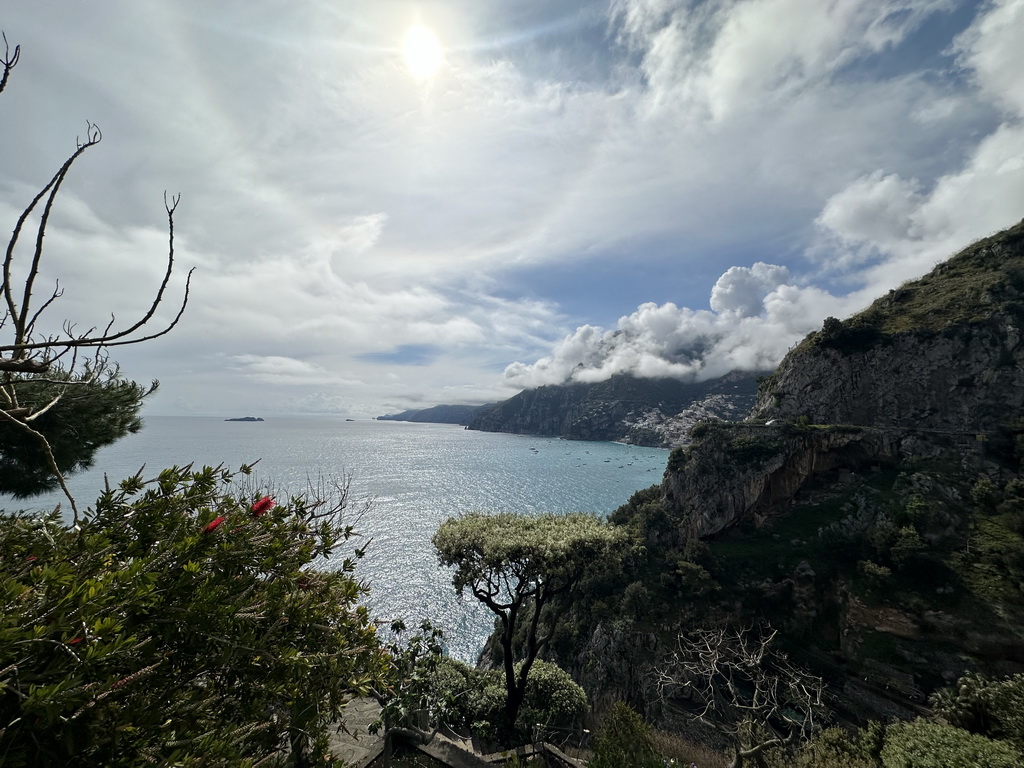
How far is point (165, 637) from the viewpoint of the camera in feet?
8.71

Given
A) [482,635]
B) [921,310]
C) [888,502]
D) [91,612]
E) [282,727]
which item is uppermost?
[921,310]

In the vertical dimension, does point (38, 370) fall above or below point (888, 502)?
above

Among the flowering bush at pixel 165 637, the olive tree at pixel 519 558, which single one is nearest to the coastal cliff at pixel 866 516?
the olive tree at pixel 519 558

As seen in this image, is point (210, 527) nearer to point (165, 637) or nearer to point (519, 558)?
point (165, 637)

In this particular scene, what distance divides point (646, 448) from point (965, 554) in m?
148

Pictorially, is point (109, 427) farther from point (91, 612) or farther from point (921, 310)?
point (921, 310)

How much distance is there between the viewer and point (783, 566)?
33062 millimetres

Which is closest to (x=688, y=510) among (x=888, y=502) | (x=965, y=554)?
(x=888, y=502)

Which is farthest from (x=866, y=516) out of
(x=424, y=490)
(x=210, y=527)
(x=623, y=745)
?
(x=424, y=490)

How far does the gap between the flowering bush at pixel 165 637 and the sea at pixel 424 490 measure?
29.3 inches

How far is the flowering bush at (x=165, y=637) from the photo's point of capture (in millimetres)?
2039

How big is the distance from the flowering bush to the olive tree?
25.7ft

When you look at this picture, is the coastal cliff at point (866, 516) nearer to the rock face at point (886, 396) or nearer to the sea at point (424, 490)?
the rock face at point (886, 396)

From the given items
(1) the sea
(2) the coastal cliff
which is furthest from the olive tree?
(2) the coastal cliff
